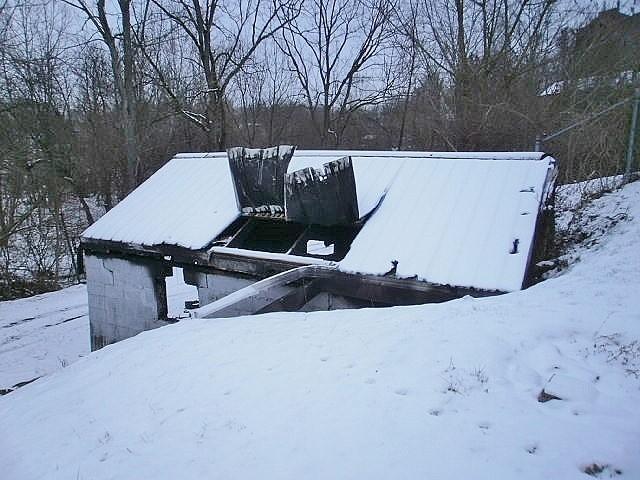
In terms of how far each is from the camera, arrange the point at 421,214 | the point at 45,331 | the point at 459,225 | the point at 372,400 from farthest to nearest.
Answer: the point at 45,331, the point at 421,214, the point at 459,225, the point at 372,400

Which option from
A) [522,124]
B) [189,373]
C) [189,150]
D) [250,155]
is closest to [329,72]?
[189,150]

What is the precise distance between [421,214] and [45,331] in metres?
11.0

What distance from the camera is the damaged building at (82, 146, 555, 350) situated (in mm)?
5246

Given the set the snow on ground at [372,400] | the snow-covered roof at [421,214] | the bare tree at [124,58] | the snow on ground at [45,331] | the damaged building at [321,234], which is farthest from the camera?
the bare tree at [124,58]

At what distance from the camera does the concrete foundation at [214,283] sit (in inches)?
268

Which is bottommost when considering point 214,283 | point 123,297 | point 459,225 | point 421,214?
point 123,297

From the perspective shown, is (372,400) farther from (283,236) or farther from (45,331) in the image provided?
(45,331)

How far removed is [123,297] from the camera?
8.18 meters

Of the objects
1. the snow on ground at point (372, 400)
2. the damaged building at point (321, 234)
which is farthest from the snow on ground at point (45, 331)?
the snow on ground at point (372, 400)

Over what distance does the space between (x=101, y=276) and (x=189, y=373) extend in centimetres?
594

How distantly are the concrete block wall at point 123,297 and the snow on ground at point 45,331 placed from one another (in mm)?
1439

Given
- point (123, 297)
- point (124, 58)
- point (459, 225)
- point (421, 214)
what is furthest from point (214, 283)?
point (124, 58)

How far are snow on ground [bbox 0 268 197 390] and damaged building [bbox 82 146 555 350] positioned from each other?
6.47 ft

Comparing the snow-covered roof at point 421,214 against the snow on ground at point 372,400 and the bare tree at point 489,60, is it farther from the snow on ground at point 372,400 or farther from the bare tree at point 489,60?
the bare tree at point 489,60
